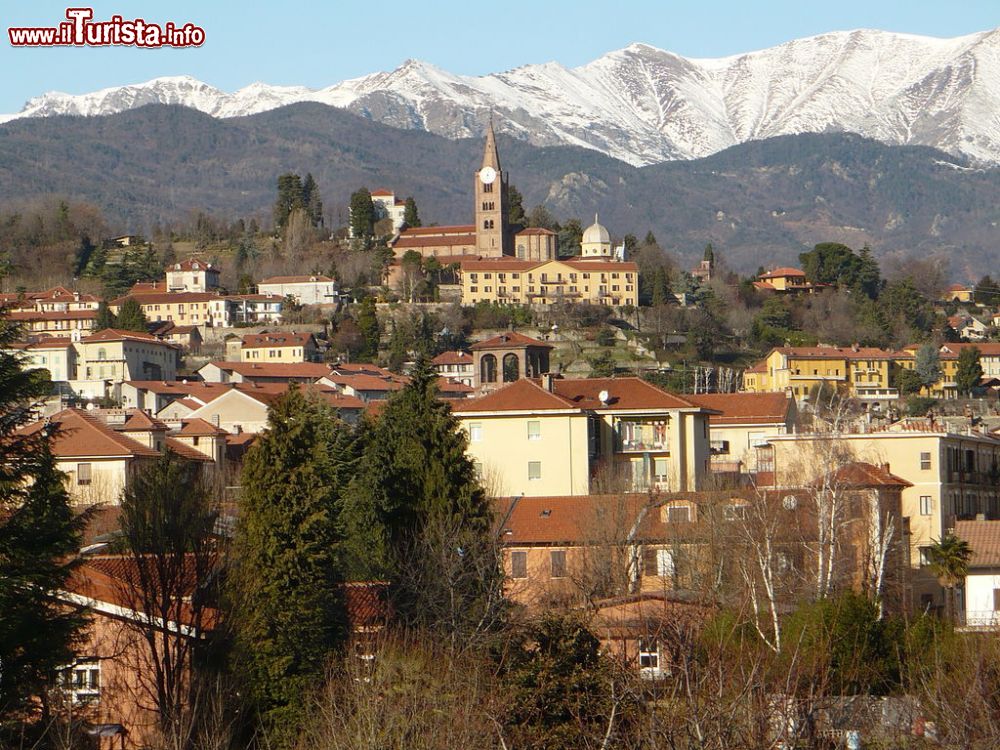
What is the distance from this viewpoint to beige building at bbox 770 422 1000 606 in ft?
174

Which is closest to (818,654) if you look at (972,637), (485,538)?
(972,637)

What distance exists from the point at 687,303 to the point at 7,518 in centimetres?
12233

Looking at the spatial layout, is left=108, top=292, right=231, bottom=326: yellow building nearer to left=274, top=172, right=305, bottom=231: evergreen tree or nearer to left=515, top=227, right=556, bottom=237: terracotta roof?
left=274, top=172, right=305, bottom=231: evergreen tree

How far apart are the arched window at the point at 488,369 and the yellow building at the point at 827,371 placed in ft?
85.1

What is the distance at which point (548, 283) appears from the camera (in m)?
140

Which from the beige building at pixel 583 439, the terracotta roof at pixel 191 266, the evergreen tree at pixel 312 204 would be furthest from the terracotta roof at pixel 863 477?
the evergreen tree at pixel 312 204

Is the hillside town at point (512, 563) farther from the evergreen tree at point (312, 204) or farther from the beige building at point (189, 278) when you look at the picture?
the evergreen tree at point (312, 204)

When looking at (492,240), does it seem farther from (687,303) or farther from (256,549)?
(256,549)

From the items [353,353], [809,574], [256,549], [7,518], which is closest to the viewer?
[7,518]

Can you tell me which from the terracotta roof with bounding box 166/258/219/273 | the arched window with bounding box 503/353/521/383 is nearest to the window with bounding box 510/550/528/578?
the arched window with bounding box 503/353/521/383

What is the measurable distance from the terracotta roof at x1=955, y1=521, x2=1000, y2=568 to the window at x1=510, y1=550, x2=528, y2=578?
9339mm

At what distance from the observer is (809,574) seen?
38.8m

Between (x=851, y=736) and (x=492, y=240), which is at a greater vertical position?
(x=492, y=240)

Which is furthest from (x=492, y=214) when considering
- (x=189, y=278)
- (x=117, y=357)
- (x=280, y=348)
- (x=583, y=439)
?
(x=583, y=439)
